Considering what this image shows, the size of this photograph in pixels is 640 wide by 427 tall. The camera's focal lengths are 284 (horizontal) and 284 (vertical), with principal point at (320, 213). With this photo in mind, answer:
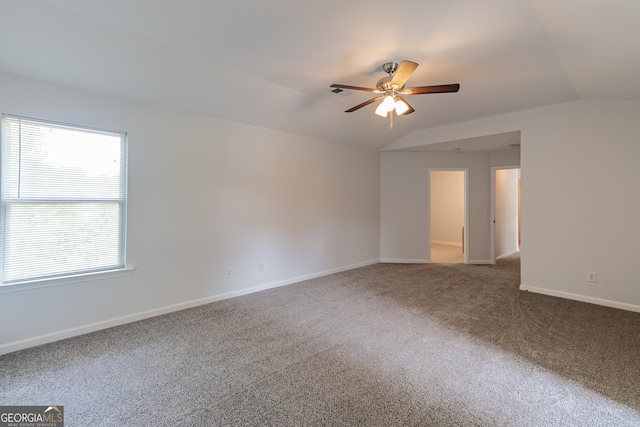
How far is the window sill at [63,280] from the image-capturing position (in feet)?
8.21

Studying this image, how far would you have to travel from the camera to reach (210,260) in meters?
3.75

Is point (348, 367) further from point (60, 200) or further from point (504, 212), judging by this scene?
point (504, 212)

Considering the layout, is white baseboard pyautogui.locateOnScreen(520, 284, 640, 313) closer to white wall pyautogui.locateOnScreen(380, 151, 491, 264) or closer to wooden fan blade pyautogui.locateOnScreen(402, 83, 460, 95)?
white wall pyautogui.locateOnScreen(380, 151, 491, 264)

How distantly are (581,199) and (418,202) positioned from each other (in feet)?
8.95

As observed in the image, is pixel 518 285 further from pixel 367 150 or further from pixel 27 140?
pixel 27 140

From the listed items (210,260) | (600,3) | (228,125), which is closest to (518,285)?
(600,3)

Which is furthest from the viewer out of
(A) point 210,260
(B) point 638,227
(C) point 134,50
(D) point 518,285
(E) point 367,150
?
(E) point 367,150

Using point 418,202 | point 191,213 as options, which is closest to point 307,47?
point 191,213

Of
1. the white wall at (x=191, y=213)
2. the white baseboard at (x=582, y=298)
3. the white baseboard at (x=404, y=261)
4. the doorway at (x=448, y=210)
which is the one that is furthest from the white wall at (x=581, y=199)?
the doorway at (x=448, y=210)

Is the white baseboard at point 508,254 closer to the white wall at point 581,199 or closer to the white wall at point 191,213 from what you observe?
the white wall at point 581,199

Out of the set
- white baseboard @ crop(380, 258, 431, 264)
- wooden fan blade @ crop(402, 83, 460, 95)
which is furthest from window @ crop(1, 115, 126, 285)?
white baseboard @ crop(380, 258, 431, 264)

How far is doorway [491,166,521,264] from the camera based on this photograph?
6.11m

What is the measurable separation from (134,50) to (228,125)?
1425mm

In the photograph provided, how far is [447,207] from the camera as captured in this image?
894 centimetres
